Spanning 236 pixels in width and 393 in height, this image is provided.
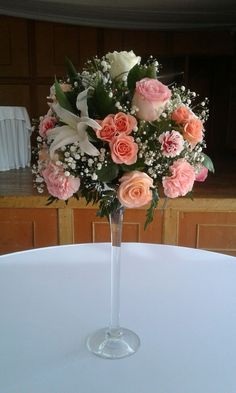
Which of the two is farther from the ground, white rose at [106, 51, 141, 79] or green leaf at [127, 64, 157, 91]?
white rose at [106, 51, 141, 79]

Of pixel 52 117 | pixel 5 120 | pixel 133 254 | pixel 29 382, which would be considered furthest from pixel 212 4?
pixel 29 382

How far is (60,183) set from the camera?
27.0 inches

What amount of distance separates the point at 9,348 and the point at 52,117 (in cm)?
46

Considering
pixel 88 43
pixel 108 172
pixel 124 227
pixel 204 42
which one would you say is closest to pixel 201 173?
pixel 108 172

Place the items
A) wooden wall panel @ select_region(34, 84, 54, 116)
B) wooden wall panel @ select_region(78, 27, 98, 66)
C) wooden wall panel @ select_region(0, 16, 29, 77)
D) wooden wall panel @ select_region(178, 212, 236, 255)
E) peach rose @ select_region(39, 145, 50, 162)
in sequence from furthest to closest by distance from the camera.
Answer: wooden wall panel @ select_region(34, 84, 54, 116)
wooden wall panel @ select_region(78, 27, 98, 66)
wooden wall panel @ select_region(0, 16, 29, 77)
wooden wall panel @ select_region(178, 212, 236, 255)
peach rose @ select_region(39, 145, 50, 162)

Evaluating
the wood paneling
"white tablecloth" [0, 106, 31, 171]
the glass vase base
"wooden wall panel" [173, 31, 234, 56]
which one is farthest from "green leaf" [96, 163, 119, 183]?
"wooden wall panel" [173, 31, 234, 56]

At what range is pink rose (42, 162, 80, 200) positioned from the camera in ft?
2.26

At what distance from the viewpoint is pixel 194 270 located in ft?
3.76

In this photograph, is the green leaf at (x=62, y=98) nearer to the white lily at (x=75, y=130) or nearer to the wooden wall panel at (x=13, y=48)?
the white lily at (x=75, y=130)

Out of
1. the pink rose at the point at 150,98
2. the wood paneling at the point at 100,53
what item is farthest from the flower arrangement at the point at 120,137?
the wood paneling at the point at 100,53

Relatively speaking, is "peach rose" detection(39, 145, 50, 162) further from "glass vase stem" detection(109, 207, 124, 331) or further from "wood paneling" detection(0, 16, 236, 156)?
"wood paneling" detection(0, 16, 236, 156)

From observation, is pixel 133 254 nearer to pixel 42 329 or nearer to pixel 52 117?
pixel 42 329

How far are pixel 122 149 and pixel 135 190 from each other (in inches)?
2.7

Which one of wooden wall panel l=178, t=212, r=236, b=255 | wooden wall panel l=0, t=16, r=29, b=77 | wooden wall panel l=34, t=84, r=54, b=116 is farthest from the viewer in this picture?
wooden wall panel l=34, t=84, r=54, b=116
